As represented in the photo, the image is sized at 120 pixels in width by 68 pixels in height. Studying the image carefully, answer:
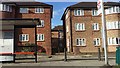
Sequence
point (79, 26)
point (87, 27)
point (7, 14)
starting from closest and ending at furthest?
1. point (7, 14)
2. point (79, 26)
3. point (87, 27)

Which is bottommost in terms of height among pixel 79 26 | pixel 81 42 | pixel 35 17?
pixel 81 42

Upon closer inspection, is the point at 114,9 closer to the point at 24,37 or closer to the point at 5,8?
the point at 24,37

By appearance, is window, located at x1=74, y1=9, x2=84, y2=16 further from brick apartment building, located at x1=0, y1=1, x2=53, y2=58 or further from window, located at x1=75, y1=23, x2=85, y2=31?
brick apartment building, located at x1=0, y1=1, x2=53, y2=58

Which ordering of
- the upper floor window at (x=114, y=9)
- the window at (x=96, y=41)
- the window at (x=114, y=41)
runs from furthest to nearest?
1. the window at (x=96, y=41)
2. the upper floor window at (x=114, y=9)
3. the window at (x=114, y=41)

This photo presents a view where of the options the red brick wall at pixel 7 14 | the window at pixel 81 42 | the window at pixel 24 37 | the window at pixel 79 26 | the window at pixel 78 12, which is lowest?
the window at pixel 81 42

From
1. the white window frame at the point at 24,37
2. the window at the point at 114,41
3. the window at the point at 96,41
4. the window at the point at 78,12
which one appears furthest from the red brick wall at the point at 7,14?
the window at the point at 114,41

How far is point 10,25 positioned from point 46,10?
975 inches

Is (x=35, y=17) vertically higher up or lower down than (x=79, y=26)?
higher up

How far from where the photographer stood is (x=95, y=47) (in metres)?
46.6

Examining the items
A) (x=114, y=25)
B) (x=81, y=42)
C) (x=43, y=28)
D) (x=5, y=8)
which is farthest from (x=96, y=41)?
(x=5, y=8)

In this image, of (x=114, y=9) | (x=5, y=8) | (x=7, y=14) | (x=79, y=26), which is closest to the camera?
(x=5, y=8)

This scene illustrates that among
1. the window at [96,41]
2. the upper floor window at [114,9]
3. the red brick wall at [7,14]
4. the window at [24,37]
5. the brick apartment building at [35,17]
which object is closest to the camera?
the red brick wall at [7,14]

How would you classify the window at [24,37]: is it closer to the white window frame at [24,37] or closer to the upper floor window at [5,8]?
the white window frame at [24,37]

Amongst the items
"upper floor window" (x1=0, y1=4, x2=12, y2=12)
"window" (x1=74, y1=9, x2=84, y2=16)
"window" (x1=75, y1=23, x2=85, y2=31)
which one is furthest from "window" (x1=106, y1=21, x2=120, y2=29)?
"upper floor window" (x1=0, y1=4, x2=12, y2=12)
